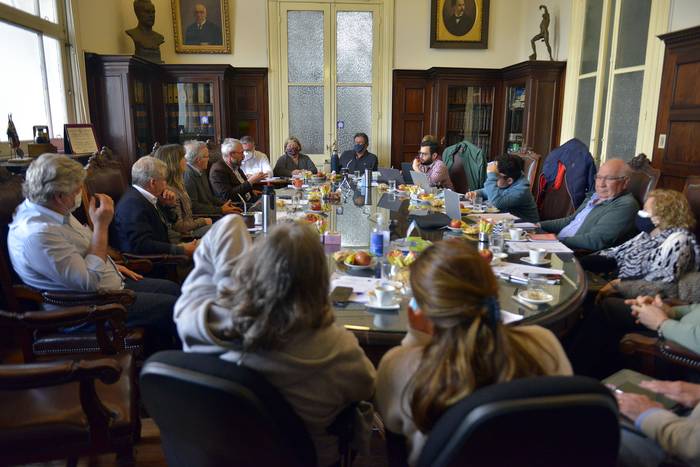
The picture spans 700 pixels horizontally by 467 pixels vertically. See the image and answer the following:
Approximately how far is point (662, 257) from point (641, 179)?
0.94 meters

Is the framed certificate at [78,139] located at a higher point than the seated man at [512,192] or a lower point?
higher

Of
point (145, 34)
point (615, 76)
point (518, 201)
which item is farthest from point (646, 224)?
point (145, 34)

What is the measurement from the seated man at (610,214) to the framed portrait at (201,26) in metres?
5.20

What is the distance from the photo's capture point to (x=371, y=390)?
46.4 inches

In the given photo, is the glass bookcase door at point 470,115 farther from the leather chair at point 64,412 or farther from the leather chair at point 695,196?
the leather chair at point 64,412

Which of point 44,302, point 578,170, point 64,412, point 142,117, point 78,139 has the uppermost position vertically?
point 142,117

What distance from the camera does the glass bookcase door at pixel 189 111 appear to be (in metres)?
6.36

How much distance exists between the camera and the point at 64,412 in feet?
4.76

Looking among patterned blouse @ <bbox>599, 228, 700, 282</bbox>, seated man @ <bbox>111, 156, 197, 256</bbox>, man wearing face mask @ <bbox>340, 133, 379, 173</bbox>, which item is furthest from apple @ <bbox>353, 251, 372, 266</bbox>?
man wearing face mask @ <bbox>340, 133, 379, 173</bbox>

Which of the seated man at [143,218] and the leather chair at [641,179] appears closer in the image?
the seated man at [143,218]

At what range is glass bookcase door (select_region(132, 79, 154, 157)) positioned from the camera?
5381 millimetres

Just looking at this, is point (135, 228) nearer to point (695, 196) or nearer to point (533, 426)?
point (533, 426)

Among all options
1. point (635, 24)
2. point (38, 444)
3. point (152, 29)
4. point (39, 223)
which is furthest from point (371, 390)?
point (152, 29)

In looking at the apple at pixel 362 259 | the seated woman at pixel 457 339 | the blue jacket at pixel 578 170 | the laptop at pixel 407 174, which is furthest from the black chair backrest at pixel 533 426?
the laptop at pixel 407 174
